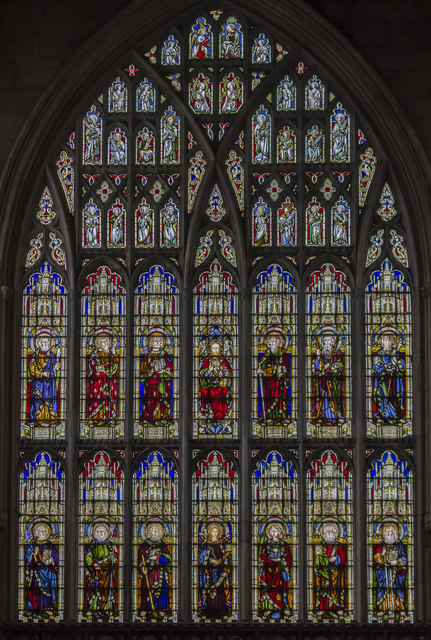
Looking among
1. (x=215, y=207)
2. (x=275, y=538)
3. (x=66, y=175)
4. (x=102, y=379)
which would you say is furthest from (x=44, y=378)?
(x=275, y=538)

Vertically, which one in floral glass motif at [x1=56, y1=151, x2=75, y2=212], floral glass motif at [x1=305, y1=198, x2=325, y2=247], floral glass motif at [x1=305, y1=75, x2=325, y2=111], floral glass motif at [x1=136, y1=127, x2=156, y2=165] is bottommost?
floral glass motif at [x1=305, y1=198, x2=325, y2=247]

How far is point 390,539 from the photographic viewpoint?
24.7m

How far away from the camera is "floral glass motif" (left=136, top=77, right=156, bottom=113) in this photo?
2634cm

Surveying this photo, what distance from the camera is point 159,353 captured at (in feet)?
83.8

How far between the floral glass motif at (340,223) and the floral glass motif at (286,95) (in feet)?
5.10

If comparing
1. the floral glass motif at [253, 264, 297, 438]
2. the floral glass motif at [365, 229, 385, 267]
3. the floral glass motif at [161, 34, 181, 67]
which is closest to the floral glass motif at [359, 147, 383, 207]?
the floral glass motif at [365, 229, 385, 267]

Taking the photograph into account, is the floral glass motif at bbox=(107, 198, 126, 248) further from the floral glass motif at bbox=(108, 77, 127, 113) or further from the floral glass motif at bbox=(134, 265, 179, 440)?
the floral glass motif at bbox=(108, 77, 127, 113)

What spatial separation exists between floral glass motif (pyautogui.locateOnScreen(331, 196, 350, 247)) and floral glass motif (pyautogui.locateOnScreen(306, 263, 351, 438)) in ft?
1.21

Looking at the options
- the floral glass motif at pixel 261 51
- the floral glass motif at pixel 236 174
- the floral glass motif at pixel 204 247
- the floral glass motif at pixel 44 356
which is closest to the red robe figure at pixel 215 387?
the floral glass motif at pixel 204 247

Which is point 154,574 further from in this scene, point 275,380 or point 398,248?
point 398,248

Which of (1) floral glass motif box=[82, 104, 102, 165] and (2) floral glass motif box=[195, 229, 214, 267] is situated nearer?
(2) floral glass motif box=[195, 229, 214, 267]

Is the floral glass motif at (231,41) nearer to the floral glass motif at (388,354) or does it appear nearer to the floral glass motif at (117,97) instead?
the floral glass motif at (117,97)

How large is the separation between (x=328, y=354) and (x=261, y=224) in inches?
82.8
